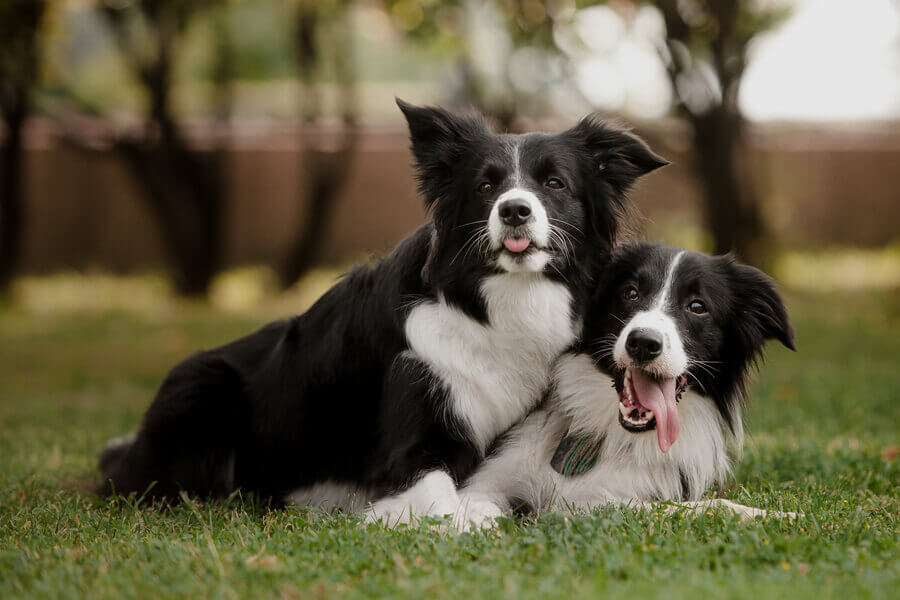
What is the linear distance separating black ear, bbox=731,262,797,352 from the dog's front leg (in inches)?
60.8

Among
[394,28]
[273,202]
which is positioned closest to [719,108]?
[394,28]

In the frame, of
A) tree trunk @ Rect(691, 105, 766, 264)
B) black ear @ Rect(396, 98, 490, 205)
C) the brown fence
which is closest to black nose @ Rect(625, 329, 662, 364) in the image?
black ear @ Rect(396, 98, 490, 205)

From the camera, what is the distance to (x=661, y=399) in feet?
13.5

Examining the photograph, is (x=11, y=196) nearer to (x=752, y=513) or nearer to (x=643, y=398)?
(x=643, y=398)

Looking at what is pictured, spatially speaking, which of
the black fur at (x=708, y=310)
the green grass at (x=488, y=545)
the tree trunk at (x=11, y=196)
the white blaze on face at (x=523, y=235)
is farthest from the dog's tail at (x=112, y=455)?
the tree trunk at (x=11, y=196)

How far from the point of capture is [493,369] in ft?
13.7

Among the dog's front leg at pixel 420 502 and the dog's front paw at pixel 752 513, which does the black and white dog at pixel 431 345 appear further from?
the dog's front paw at pixel 752 513

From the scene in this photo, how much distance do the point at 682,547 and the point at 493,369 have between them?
114 centimetres

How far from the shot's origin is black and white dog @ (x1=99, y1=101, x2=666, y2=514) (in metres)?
4.07

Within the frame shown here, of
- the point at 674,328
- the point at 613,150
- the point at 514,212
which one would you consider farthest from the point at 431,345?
the point at 613,150

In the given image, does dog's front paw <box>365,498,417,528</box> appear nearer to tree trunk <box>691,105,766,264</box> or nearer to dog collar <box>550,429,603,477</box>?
dog collar <box>550,429,603,477</box>

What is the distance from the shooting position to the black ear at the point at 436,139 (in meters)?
4.26

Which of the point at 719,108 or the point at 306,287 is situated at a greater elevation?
the point at 719,108

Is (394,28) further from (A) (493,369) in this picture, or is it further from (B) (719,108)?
(A) (493,369)
